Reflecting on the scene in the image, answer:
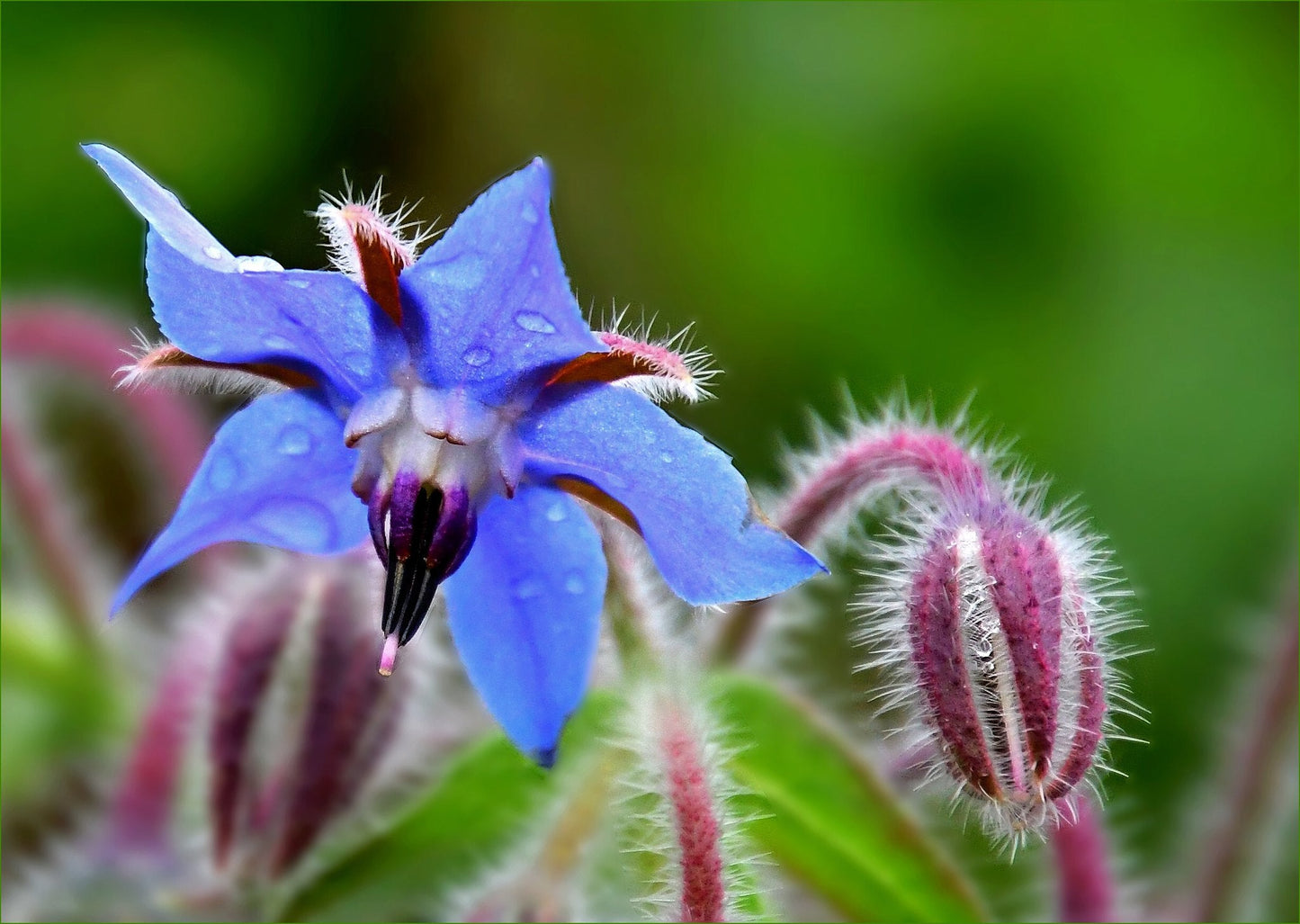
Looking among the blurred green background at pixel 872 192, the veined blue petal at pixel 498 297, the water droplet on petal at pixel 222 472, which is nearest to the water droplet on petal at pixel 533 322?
the veined blue petal at pixel 498 297

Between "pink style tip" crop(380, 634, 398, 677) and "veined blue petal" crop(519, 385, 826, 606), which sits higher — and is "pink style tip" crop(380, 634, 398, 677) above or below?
below

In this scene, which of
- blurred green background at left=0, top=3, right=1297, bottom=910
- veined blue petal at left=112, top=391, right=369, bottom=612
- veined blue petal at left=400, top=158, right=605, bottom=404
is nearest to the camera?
veined blue petal at left=400, top=158, right=605, bottom=404

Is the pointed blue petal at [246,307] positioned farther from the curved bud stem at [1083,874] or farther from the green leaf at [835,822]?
the curved bud stem at [1083,874]

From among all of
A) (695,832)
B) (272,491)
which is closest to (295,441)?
(272,491)

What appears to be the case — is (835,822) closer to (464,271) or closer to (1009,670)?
(1009,670)

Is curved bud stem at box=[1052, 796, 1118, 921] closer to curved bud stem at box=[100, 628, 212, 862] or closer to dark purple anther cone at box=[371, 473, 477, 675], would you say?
dark purple anther cone at box=[371, 473, 477, 675]

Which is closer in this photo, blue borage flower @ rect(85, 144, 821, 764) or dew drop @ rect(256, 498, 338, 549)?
blue borage flower @ rect(85, 144, 821, 764)

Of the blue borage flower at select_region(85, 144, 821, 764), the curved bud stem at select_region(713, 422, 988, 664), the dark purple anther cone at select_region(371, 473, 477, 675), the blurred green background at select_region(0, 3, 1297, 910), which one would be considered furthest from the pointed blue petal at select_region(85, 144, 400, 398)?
the blurred green background at select_region(0, 3, 1297, 910)

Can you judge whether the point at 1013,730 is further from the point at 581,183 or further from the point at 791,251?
the point at 581,183
